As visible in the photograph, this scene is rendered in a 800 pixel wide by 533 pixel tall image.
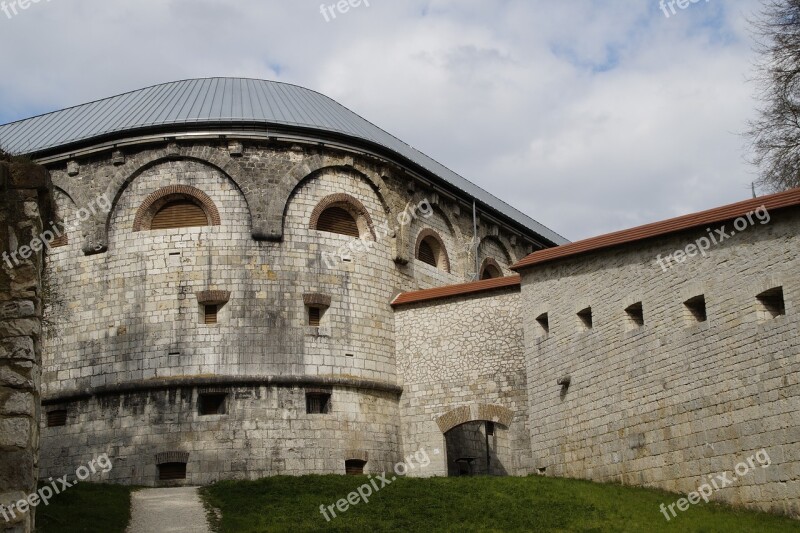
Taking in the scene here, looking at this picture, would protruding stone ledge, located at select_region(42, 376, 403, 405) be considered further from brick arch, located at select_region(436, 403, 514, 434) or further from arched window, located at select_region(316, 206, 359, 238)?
arched window, located at select_region(316, 206, 359, 238)

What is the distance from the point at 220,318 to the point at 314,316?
250cm

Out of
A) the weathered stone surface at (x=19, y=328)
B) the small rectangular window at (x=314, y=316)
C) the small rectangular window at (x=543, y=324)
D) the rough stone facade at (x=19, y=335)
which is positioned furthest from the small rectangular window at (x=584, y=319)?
the weathered stone surface at (x=19, y=328)

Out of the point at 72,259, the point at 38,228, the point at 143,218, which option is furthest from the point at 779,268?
the point at 72,259

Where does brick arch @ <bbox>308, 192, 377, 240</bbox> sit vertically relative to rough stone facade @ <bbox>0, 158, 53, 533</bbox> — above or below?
above

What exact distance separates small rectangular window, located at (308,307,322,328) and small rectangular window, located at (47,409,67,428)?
265 inches

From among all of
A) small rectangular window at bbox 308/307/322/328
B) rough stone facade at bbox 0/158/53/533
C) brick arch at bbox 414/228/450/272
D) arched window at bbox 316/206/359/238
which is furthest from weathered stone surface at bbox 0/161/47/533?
brick arch at bbox 414/228/450/272

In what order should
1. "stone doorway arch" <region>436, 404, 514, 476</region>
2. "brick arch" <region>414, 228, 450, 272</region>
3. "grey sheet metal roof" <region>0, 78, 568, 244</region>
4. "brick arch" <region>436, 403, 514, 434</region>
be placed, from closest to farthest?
"brick arch" <region>436, 403, 514, 434</region>, "stone doorway arch" <region>436, 404, 514, 476</region>, "grey sheet metal roof" <region>0, 78, 568, 244</region>, "brick arch" <region>414, 228, 450, 272</region>

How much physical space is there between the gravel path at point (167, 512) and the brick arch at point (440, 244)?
1061 centimetres

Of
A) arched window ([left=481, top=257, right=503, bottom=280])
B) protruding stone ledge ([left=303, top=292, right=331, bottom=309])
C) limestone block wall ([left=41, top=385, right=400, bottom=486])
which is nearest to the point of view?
limestone block wall ([left=41, top=385, right=400, bottom=486])

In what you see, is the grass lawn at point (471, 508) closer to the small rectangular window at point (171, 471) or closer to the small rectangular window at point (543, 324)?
the small rectangular window at point (171, 471)

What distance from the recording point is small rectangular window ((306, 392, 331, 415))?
2562 centimetres

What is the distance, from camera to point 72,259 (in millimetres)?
26844

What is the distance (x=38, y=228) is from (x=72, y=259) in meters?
18.6

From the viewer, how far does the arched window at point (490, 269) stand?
33.0 m
